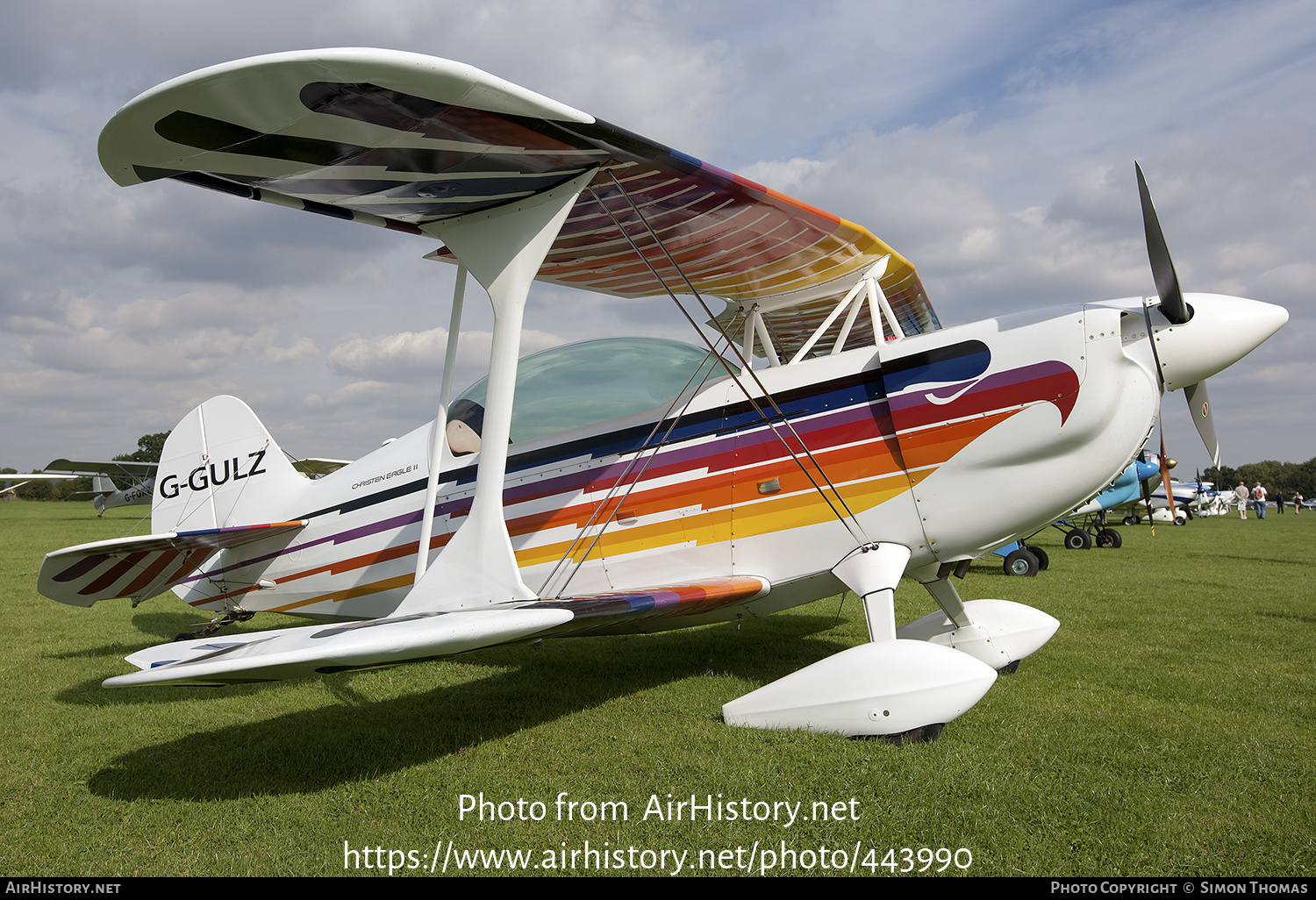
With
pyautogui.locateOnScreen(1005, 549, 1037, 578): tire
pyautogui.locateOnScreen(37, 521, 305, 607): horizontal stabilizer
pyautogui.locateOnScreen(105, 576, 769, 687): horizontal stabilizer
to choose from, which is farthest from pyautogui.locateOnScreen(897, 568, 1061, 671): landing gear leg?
pyautogui.locateOnScreen(1005, 549, 1037, 578): tire

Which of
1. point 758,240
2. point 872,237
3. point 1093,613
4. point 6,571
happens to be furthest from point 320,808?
point 6,571

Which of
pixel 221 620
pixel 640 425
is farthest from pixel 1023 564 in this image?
pixel 221 620

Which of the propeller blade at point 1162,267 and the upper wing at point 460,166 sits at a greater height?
the upper wing at point 460,166

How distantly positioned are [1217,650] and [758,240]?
5163 millimetres

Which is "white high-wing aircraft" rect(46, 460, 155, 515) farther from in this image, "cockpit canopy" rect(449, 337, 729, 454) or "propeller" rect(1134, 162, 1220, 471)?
"propeller" rect(1134, 162, 1220, 471)

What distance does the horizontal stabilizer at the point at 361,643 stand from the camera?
2.60 metres

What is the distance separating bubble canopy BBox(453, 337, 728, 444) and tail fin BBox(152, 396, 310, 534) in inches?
95.6

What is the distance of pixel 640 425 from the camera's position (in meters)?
4.90

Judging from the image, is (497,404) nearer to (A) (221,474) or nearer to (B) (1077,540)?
(A) (221,474)

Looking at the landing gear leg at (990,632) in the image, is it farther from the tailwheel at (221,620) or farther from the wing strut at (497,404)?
the tailwheel at (221,620)

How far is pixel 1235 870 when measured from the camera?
2514mm

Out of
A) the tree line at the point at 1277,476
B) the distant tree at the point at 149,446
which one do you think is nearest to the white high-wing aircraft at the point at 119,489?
the distant tree at the point at 149,446

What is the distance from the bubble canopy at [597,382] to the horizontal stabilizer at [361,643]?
1709 millimetres

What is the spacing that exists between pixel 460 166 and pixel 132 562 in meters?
3.81
